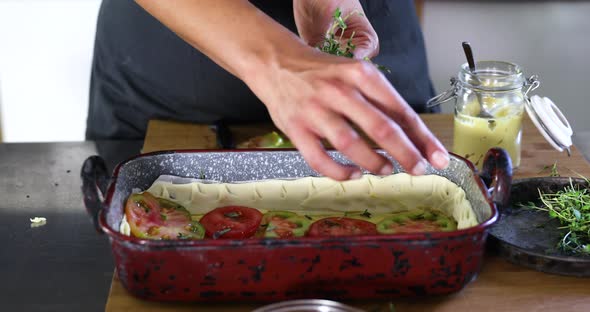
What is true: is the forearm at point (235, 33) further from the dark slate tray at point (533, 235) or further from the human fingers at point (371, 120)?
the dark slate tray at point (533, 235)

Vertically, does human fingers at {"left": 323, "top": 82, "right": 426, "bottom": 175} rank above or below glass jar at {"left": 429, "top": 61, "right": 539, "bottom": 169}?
above

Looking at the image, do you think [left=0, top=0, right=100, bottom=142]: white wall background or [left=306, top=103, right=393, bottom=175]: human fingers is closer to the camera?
[left=306, top=103, right=393, bottom=175]: human fingers

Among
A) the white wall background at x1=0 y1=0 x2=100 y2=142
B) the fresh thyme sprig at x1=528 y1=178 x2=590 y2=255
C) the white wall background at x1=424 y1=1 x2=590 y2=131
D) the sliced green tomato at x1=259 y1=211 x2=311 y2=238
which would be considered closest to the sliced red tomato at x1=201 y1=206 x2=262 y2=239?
the sliced green tomato at x1=259 y1=211 x2=311 y2=238

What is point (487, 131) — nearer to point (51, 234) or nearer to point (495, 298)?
point (495, 298)

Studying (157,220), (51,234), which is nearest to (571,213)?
(157,220)

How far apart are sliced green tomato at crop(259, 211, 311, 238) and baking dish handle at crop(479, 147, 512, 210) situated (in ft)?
0.78

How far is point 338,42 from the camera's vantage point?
115cm

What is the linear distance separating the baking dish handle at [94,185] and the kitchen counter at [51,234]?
12 cm

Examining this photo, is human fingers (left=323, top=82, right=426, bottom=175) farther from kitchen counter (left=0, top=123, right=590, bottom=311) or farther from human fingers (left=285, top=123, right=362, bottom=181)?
kitchen counter (left=0, top=123, right=590, bottom=311)

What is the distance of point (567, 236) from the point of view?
39.8 inches

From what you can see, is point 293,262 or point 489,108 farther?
point 489,108

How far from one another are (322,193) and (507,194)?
0.25 metres

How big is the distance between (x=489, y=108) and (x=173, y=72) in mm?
594

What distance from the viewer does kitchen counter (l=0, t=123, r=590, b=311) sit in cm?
96
